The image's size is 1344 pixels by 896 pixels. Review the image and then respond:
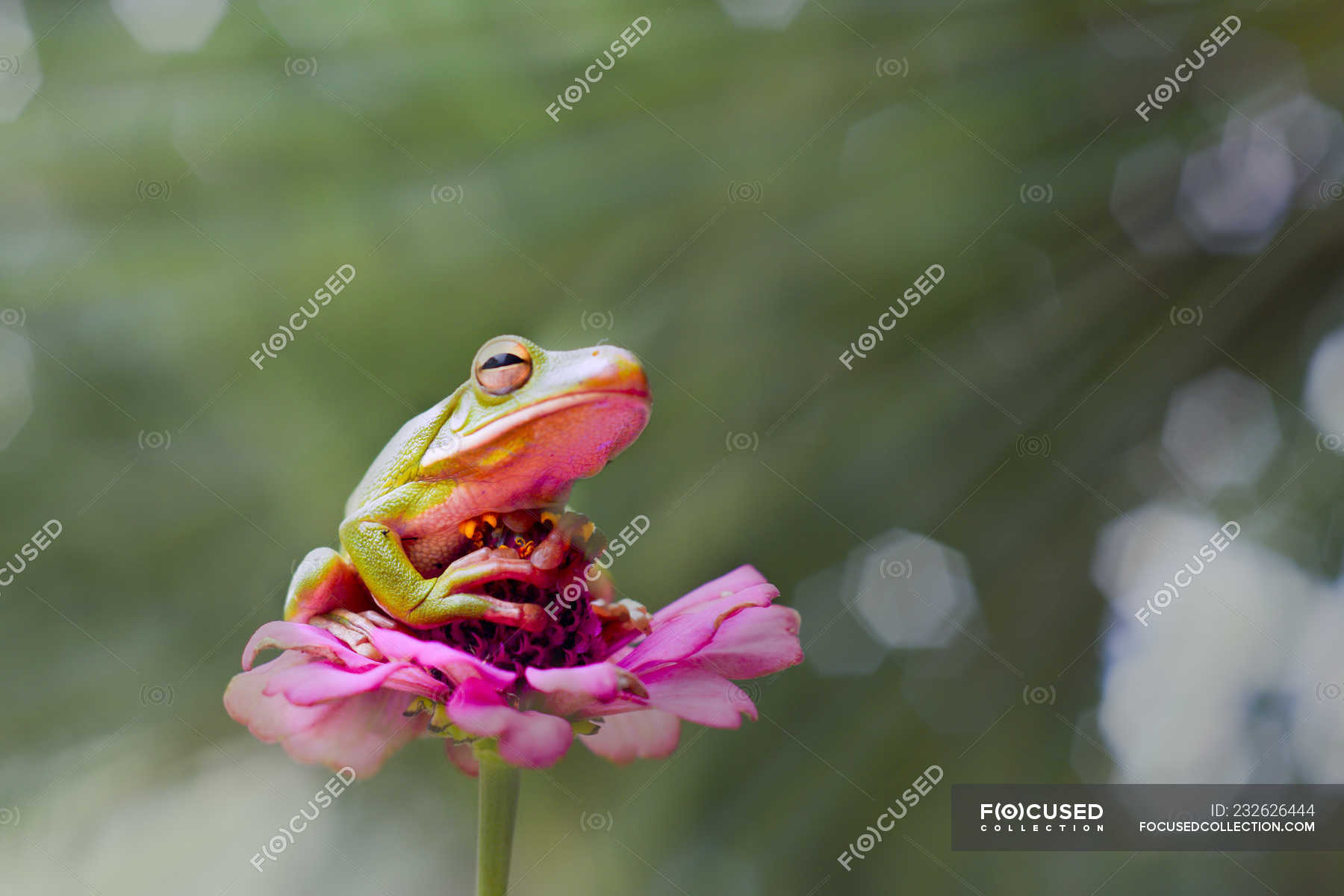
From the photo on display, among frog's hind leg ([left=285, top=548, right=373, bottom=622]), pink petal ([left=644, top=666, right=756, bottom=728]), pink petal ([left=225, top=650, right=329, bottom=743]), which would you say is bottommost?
pink petal ([left=225, top=650, right=329, bottom=743])

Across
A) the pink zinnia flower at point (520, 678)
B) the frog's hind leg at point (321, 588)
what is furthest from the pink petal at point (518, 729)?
the frog's hind leg at point (321, 588)

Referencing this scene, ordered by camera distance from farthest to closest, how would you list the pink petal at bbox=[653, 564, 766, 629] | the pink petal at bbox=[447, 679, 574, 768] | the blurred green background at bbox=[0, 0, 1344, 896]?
the blurred green background at bbox=[0, 0, 1344, 896] → the pink petal at bbox=[653, 564, 766, 629] → the pink petal at bbox=[447, 679, 574, 768]

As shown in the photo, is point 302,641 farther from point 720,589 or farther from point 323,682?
point 720,589

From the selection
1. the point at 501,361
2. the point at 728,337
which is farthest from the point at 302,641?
the point at 728,337

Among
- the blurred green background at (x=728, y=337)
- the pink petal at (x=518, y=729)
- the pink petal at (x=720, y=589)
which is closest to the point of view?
the pink petal at (x=518, y=729)

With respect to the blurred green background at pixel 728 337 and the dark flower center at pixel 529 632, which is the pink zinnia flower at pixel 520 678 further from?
the blurred green background at pixel 728 337

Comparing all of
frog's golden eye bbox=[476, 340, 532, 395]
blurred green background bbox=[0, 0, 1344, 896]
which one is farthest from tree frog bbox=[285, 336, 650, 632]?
blurred green background bbox=[0, 0, 1344, 896]

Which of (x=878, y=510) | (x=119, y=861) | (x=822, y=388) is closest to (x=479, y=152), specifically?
(x=822, y=388)

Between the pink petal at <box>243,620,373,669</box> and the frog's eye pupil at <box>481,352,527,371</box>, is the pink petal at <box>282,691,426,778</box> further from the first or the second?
the frog's eye pupil at <box>481,352,527,371</box>
